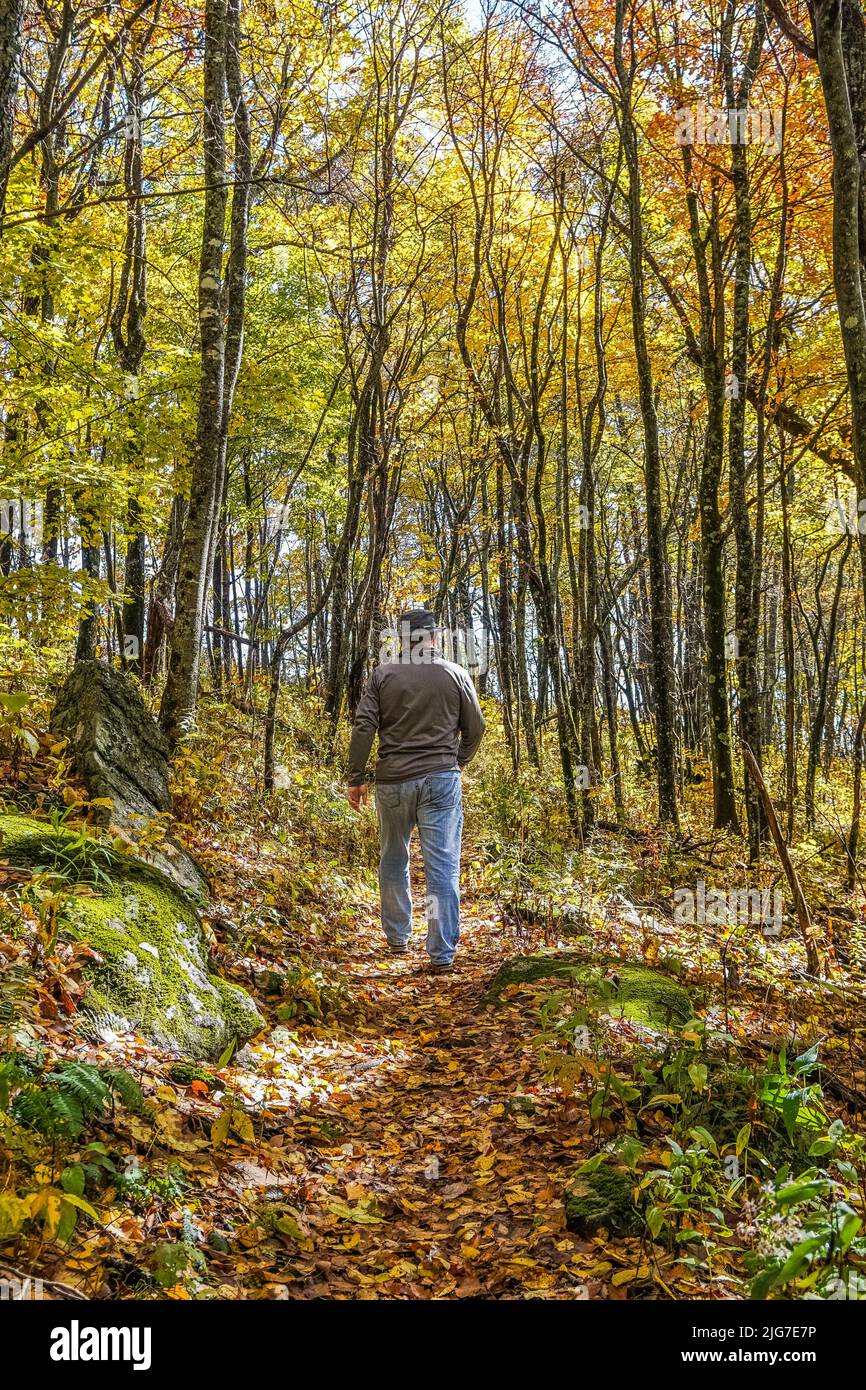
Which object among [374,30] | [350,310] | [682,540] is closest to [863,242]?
[374,30]

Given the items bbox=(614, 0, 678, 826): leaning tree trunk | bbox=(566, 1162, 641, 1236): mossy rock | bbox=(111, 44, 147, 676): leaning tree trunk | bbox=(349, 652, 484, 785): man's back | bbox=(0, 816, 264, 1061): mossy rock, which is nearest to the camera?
bbox=(566, 1162, 641, 1236): mossy rock

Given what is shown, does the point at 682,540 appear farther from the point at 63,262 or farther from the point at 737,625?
the point at 63,262

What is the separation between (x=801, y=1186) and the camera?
7.04 ft

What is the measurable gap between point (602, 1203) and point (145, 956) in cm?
216

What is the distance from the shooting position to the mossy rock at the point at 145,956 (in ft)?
11.3

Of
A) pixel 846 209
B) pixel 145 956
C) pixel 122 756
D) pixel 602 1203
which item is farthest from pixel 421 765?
pixel 846 209

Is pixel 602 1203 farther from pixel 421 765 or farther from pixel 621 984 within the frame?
pixel 421 765

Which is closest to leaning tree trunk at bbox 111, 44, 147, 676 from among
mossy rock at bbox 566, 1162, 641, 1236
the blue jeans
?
the blue jeans

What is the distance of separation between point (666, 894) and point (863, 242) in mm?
5397

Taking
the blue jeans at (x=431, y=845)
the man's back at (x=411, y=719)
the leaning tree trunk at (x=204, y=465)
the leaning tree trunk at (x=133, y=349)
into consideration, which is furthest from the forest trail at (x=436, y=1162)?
the leaning tree trunk at (x=133, y=349)

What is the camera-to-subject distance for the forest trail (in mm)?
2566

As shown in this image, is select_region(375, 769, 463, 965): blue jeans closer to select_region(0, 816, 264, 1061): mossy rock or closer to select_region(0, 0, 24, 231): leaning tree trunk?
select_region(0, 816, 264, 1061): mossy rock

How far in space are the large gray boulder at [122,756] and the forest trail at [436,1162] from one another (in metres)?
1.45

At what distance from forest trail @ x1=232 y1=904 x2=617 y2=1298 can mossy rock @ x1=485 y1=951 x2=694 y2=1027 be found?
0.31 metres
